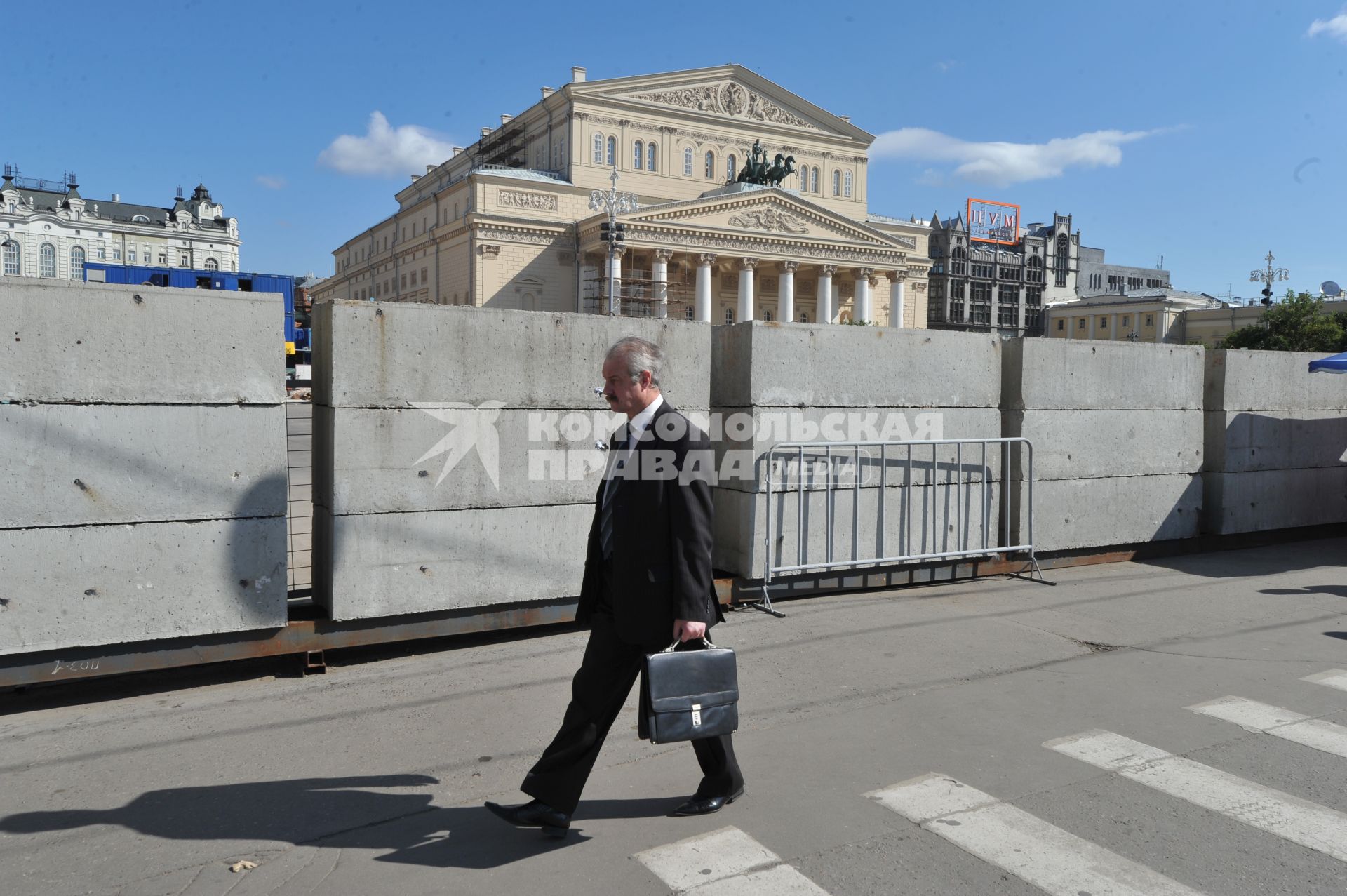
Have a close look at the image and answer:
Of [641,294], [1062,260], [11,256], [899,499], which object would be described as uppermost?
[1062,260]

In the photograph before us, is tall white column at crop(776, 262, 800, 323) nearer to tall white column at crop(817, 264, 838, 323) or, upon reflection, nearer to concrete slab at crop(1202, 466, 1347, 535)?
tall white column at crop(817, 264, 838, 323)

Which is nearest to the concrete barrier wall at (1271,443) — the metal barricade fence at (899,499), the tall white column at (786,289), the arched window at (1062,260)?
A: the metal barricade fence at (899,499)

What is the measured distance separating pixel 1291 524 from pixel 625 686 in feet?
33.5

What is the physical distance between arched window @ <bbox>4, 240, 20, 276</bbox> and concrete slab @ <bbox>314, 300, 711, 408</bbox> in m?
119

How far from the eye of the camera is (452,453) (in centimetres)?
620

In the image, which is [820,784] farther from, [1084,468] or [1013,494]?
[1084,468]

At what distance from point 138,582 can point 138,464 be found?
641 millimetres

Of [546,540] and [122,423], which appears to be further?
[546,540]

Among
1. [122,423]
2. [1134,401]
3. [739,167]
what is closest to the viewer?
[122,423]

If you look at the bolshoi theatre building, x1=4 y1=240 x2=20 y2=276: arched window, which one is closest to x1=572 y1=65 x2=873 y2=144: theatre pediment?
the bolshoi theatre building

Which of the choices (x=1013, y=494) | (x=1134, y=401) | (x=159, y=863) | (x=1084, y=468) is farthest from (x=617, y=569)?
(x=1134, y=401)

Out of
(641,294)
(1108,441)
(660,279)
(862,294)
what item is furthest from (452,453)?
(862,294)

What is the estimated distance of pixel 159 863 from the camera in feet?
11.5

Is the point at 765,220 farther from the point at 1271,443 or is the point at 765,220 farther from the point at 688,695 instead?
the point at 688,695
